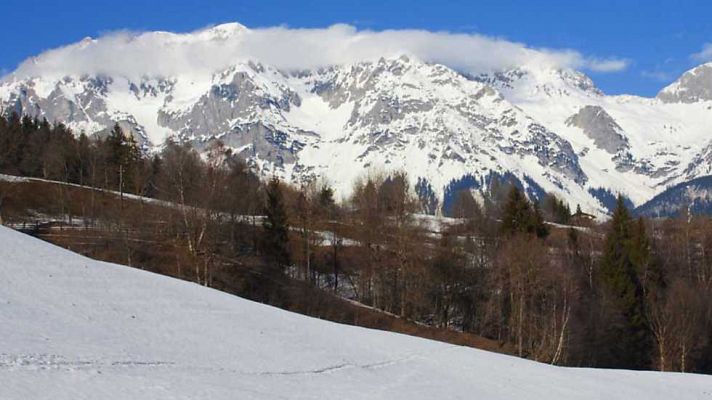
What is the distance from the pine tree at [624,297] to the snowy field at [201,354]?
31142 mm

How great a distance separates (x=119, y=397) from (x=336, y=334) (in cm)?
1830

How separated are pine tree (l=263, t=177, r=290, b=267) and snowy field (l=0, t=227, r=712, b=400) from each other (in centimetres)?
4325

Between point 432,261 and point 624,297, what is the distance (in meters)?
19.4

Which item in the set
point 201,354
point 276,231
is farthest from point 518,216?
point 201,354

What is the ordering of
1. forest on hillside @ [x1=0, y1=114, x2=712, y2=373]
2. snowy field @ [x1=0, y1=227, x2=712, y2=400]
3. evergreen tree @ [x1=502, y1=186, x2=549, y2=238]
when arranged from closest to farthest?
1. snowy field @ [x1=0, y1=227, x2=712, y2=400]
2. forest on hillside @ [x1=0, y1=114, x2=712, y2=373]
3. evergreen tree @ [x1=502, y1=186, x2=549, y2=238]

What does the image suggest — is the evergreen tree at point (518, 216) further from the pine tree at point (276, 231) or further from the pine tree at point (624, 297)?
the pine tree at point (276, 231)

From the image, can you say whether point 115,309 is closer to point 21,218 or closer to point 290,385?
point 290,385

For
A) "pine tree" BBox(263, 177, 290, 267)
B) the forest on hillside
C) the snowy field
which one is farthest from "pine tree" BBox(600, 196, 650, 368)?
"pine tree" BBox(263, 177, 290, 267)

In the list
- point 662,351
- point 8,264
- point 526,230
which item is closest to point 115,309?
point 8,264

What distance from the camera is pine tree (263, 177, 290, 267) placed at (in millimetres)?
84562

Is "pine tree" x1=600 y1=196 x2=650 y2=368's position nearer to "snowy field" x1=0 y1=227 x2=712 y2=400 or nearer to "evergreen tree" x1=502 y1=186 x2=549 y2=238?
"evergreen tree" x1=502 y1=186 x2=549 y2=238

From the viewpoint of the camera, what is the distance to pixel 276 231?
8506cm

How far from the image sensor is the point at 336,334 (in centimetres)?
3778

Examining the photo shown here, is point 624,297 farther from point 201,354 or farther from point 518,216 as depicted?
point 201,354
